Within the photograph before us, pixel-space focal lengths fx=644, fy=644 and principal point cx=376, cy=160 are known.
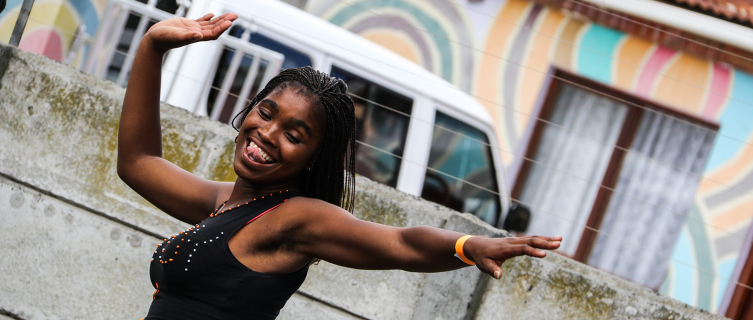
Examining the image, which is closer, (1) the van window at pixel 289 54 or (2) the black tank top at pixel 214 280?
(2) the black tank top at pixel 214 280

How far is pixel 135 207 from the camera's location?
2768 millimetres

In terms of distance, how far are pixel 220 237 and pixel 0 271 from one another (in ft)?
5.79

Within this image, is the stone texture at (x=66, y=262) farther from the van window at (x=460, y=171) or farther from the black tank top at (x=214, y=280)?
the van window at (x=460, y=171)

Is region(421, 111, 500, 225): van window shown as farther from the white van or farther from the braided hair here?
the braided hair

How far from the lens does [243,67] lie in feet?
12.1

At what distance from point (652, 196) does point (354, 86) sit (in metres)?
5.13

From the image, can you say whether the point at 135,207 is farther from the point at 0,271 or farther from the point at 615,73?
the point at 615,73

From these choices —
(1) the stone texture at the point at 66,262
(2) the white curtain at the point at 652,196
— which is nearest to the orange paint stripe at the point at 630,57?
(2) the white curtain at the point at 652,196

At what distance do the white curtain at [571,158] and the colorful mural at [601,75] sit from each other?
1.47ft

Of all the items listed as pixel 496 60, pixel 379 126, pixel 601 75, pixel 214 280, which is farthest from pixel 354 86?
pixel 601 75

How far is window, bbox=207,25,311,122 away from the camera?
11.5ft

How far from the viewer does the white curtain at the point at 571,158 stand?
7793 mm

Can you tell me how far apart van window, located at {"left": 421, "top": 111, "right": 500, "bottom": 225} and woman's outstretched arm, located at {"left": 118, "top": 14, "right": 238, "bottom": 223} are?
211 cm

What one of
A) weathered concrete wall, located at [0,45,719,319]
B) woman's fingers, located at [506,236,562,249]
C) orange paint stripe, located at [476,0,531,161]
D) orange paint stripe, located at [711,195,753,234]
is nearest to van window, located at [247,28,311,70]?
weathered concrete wall, located at [0,45,719,319]
